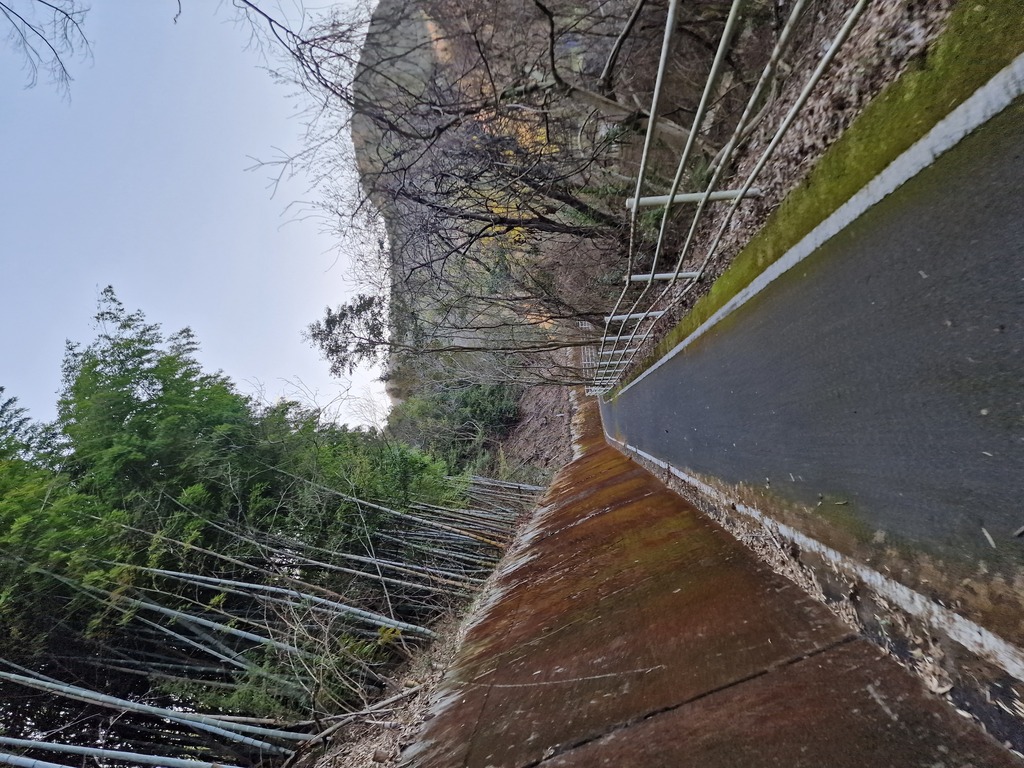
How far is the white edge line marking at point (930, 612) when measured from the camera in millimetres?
1085

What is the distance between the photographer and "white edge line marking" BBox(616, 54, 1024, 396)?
1.31 metres

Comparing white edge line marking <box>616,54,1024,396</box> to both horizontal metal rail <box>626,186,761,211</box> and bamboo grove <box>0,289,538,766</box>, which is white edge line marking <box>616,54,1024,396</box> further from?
bamboo grove <box>0,289,538,766</box>

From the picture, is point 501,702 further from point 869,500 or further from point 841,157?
point 841,157

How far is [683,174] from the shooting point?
4059mm

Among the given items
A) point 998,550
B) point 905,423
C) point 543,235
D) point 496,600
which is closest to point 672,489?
point 496,600

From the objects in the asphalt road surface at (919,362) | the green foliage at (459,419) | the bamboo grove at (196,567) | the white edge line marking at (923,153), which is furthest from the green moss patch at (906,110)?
the green foliage at (459,419)

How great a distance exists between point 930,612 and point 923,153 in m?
1.39

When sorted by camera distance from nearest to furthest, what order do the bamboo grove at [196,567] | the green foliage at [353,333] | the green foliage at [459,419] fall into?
the bamboo grove at [196,567] → the green foliage at [353,333] → the green foliage at [459,419]

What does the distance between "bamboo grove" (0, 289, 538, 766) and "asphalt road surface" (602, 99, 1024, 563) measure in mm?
3468

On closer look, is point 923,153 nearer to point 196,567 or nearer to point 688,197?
point 688,197

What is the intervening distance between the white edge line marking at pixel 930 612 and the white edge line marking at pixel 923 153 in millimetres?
1247

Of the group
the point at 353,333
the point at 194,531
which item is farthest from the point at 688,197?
the point at 353,333

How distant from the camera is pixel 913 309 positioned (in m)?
1.53

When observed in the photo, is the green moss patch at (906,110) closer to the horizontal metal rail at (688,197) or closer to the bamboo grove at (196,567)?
the horizontal metal rail at (688,197)
